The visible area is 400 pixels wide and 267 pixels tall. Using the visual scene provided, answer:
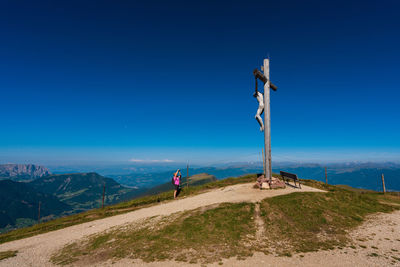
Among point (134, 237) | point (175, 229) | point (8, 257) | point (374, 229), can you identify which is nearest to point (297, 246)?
point (374, 229)

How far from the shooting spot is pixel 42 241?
13148mm

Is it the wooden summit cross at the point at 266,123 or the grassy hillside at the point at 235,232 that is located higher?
the wooden summit cross at the point at 266,123

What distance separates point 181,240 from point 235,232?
311 cm

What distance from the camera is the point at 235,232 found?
10.1 meters

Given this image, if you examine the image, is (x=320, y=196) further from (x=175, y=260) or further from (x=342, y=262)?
(x=175, y=260)

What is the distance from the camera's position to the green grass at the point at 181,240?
27.9ft

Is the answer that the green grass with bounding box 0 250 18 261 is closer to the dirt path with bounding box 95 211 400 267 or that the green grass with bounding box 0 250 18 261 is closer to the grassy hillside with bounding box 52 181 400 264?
the grassy hillside with bounding box 52 181 400 264

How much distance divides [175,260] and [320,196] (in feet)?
40.9

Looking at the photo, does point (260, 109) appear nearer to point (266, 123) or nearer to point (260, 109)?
point (260, 109)

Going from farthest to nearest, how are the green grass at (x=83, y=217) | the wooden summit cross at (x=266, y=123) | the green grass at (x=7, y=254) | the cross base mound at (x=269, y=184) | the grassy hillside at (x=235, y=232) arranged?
1. the wooden summit cross at (x=266, y=123)
2. the cross base mound at (x=269, y=184)
3. the green grass at (x=83, y=217)
4. the green grass at (x=7, y=254)
5. the grassy hillside at (x=235, y=232)

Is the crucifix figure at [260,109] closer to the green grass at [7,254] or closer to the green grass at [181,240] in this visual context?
the green grass at [181,240]

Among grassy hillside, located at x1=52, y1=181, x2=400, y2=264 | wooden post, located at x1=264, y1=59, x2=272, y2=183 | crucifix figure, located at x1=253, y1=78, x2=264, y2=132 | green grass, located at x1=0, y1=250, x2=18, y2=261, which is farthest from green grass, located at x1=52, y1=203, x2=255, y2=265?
crucifix figure, located at x1=253, y1=78, x2=264, y2=132

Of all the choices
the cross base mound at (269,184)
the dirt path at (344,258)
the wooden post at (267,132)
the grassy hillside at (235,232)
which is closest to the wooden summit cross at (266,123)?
the wooden post at (267,132)

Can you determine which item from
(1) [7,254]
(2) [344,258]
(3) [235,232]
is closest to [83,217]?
(1) [7,254]
